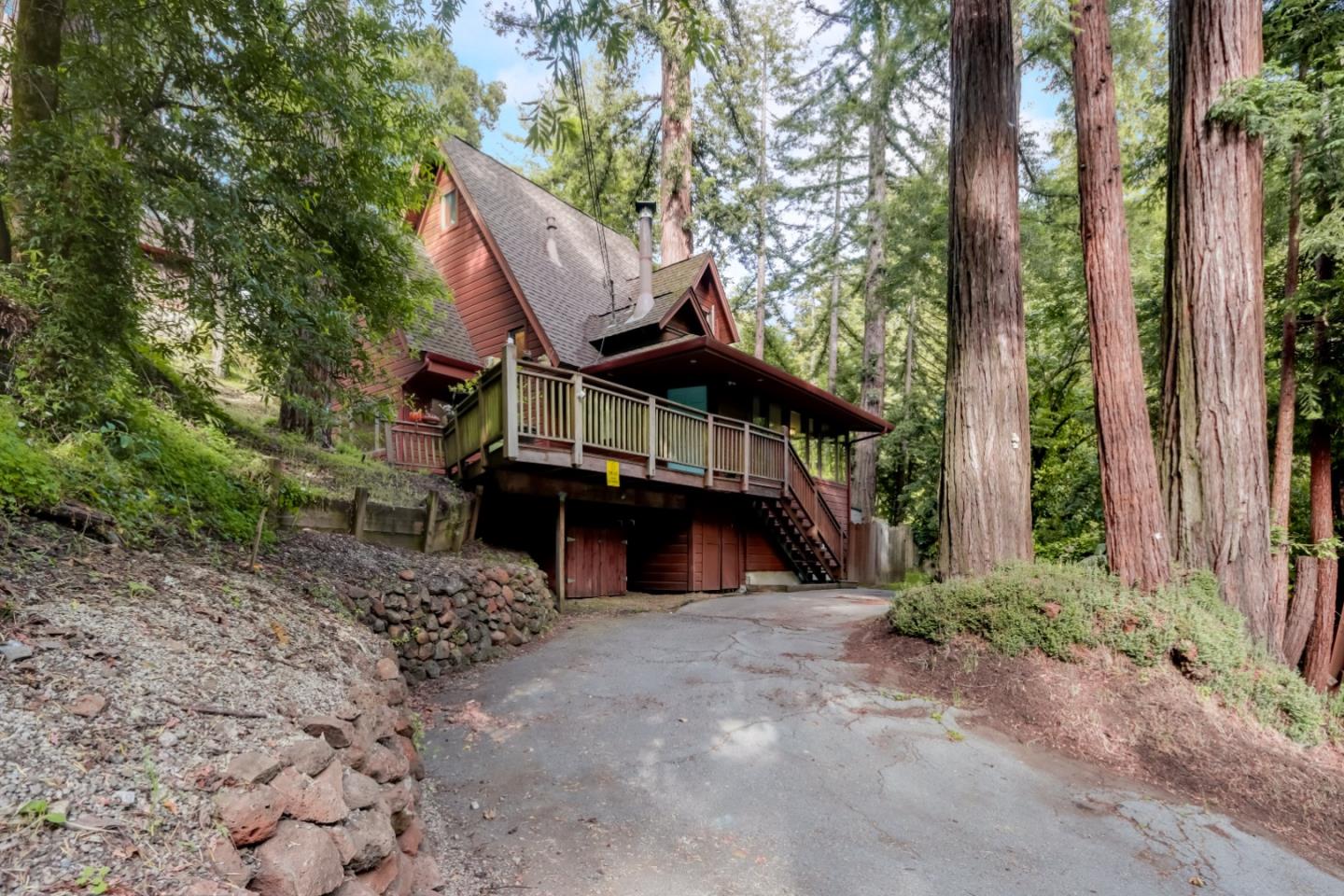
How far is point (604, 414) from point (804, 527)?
6539 millimetres

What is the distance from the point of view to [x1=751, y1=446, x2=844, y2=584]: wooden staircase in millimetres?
13766

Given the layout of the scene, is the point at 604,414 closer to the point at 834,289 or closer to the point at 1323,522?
the point at 1323,522

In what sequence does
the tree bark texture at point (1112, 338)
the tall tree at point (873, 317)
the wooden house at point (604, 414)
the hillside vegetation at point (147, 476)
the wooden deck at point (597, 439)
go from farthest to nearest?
the tall tree at point (873, 317) → the wooden house at point (604, 414) → the wooden deck at point (597, 439) → the tree bark texture at point (1112, 338) → the hillside vegetation at point (147, 476)

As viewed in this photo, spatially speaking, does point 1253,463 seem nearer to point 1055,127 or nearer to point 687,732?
point 687,732

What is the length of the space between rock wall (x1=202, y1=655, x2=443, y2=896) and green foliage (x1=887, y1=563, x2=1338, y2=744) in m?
4.82

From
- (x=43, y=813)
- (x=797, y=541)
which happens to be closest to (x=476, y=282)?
Result: (x=797, y=541)

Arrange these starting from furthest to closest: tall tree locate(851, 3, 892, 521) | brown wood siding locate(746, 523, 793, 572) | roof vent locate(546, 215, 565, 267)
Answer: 1. tall tree locate(851, 3, 892, 521)
2. roof vent locate(546, 215, 565, 267)
3. brown wood siding locate(746, 523, 793, 572)

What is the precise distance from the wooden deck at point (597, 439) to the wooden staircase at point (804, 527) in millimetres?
60

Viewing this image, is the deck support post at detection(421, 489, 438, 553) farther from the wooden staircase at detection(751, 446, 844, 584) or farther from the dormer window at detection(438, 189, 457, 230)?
the dormer window at detection(438, 189, 457, 230)

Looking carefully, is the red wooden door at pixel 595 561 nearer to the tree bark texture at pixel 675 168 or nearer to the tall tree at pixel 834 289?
the tree bark texture at pixel 675 168

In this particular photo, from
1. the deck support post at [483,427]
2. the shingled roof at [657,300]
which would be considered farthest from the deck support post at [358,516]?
the shingled roof at [657,300]

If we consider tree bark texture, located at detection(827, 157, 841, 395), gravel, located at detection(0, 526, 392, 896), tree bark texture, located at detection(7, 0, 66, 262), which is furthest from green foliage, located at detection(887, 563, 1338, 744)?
tree bark texture, located at detection(827, 157, 841, 395)

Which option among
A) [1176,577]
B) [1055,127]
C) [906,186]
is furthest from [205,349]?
[1055,127]

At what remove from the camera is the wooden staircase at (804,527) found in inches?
542
